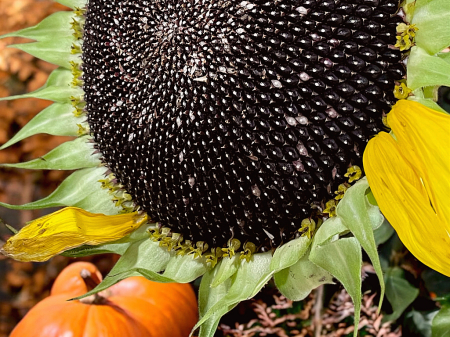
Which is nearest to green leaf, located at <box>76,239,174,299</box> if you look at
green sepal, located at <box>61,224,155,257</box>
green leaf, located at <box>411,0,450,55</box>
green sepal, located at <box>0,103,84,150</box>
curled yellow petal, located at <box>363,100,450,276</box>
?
green sepal, located at <box>61,224,155,257</box>

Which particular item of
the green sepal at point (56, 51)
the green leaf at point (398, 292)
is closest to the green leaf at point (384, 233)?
the green leaf at point (398, 292)

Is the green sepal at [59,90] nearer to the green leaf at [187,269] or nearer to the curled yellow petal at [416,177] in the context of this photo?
the green leaf at [187,269]

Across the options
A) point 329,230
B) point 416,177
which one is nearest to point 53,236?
point 329,230

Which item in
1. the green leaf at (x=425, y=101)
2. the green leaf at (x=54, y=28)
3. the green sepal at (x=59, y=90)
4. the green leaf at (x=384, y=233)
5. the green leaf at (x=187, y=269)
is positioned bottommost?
the green leaf at (x=384, y=233)

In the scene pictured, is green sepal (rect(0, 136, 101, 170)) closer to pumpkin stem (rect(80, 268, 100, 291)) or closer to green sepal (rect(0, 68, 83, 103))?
green sepal (rect(0, 68, 83, 103))

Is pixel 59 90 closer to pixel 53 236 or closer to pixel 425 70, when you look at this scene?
pixel 53 236

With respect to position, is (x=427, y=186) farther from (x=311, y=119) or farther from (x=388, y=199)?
(x=311, y=119)

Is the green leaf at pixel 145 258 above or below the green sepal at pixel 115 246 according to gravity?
below
